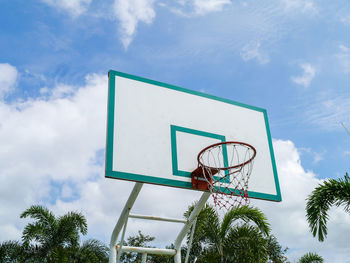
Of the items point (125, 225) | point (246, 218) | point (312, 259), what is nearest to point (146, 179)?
point (125, 225)

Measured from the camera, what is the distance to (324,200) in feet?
25.5

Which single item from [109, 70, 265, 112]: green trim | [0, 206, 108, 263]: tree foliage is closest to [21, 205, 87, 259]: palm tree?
[0, 206, 108, 263]: tree foliage

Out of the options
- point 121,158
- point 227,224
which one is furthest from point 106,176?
point 227,224

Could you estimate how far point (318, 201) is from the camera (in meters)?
7.76

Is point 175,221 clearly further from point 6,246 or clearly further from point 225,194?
point 6,246

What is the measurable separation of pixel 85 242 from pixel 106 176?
792cm

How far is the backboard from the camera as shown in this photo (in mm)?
5216

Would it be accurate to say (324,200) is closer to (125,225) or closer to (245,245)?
(245,245)

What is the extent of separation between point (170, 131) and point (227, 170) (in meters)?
1.18

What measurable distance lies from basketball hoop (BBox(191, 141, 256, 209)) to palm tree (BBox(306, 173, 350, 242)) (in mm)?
2716

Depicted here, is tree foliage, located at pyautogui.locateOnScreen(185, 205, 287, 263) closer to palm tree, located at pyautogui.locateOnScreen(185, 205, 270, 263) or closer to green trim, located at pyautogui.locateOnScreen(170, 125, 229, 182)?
palm tree, located at pyautogui.locateOnScreen(185, 205, 270, 263)

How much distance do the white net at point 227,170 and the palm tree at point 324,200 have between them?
2717 mm

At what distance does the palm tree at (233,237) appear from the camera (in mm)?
8555

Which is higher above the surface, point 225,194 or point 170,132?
point 170,132
